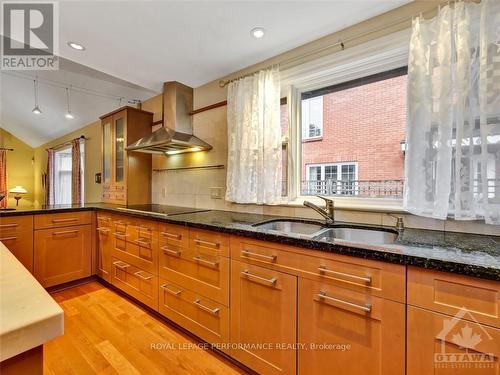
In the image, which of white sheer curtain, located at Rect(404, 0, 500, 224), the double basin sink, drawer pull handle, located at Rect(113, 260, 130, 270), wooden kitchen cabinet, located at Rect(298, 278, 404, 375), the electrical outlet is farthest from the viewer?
the electrical outlet

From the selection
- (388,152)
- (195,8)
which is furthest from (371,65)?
(195,8)

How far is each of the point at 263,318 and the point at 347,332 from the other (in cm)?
46

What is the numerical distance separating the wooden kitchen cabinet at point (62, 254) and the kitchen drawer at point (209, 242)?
1.74 metres

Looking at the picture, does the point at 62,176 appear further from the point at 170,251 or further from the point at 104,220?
the point at 170,251

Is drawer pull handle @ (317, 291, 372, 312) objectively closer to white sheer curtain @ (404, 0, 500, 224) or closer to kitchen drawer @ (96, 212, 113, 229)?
white sheer curtain @ (404, 0, 500, 224)

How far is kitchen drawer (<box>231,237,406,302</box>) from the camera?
0.98 meters

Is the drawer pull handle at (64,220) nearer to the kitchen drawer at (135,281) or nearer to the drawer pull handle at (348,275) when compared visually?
the kitchen drawer at (135,281)

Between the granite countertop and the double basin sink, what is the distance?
1054 millimetres

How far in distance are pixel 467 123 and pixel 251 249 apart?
1321 mm

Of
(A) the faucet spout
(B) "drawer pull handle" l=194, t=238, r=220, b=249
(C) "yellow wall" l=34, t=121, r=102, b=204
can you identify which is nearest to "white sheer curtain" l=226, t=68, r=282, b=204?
(A) the faucet spout

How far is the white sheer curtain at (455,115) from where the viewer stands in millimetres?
1185

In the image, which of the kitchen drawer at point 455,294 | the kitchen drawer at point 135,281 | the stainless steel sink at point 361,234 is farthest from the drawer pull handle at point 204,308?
the kitchen drawer at point 455,294

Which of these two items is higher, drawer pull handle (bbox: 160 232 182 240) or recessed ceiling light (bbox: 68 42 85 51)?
recessed ceiling light (bbox: 68 42 85 51)

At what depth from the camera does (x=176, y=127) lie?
8.64 ft
